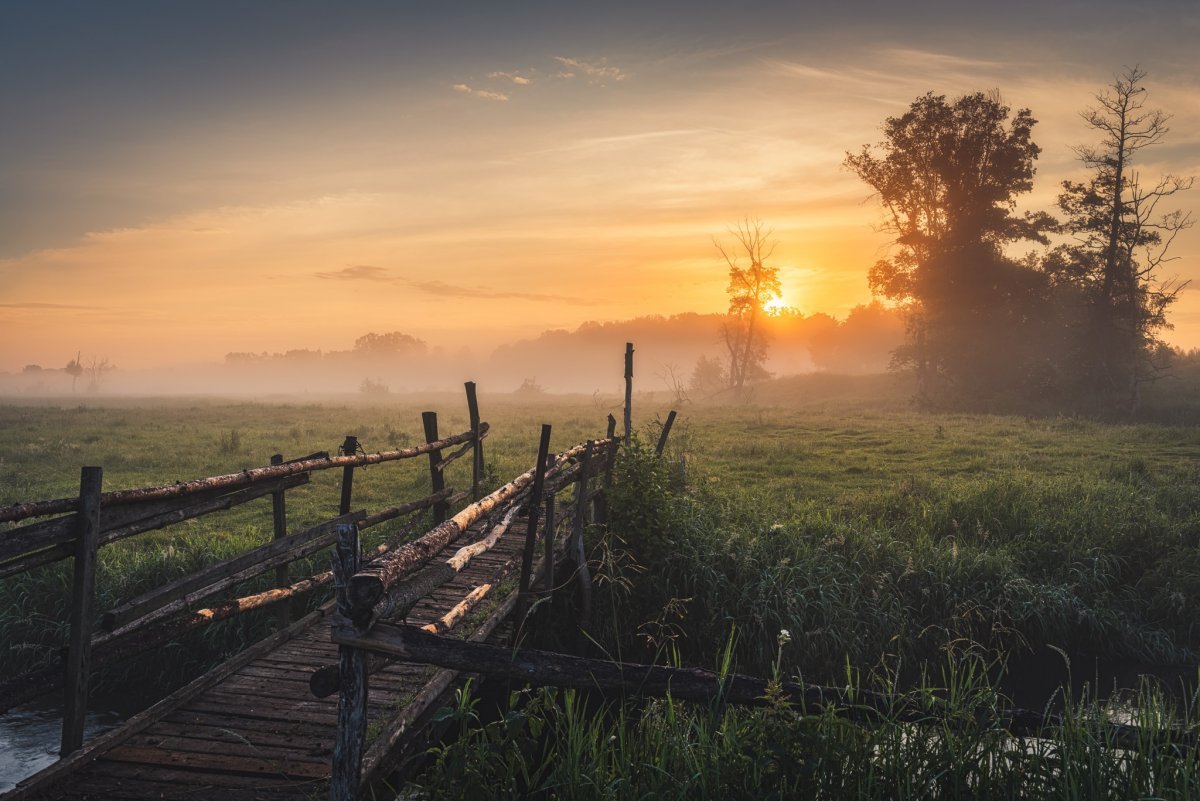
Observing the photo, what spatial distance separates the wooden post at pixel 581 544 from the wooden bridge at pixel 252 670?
1.49 meters

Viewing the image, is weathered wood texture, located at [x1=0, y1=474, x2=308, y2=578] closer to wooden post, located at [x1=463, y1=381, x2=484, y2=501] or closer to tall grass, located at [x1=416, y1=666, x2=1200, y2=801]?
tall grass, located at [x1=416, y1=666, x2=1200, y2=801]

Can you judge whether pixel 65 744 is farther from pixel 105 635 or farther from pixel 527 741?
pixel 527 741

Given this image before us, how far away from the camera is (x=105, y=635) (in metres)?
5.43

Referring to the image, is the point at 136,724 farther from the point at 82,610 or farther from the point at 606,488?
the point at 606,488

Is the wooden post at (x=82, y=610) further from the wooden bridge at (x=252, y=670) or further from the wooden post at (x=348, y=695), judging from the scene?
the wooden post at (x=348, y=695)

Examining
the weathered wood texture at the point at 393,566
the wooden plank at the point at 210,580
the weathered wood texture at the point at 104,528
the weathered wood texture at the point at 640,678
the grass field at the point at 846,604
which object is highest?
the weathered wood texture at the point at 393,566

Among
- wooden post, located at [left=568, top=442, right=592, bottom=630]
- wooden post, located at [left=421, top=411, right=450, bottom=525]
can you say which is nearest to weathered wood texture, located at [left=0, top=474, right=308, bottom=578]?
wooden post, located at [left=568, top=442, right=592, bottom=630]

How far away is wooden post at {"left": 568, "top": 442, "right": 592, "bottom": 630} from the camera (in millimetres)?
8714

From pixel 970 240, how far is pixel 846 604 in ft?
111

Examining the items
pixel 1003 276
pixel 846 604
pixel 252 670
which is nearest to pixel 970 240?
pixel 1003 276

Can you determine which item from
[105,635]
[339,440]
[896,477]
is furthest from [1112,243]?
[105,635]

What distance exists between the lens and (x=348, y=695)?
3504 millimetres

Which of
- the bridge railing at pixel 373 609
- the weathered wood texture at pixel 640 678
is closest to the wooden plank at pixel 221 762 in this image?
the bridge railing at pixel 373 609

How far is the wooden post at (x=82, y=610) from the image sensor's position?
4.83m
